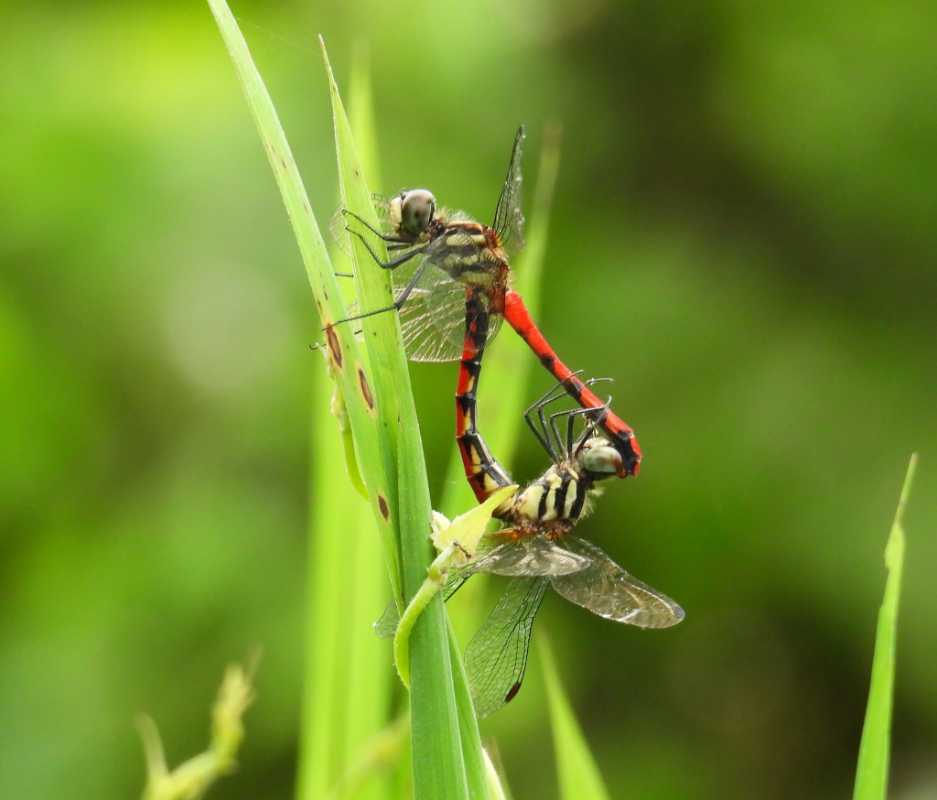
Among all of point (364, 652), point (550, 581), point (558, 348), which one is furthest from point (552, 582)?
point (558, 348)

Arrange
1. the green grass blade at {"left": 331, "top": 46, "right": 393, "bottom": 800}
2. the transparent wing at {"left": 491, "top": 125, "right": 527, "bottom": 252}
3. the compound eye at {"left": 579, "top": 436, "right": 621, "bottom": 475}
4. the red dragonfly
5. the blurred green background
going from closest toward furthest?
the green grass blade at {"left": 331, "top": 46, "right": 393, "bottom": 800}, the compound eye at {"left": 579, "top": 436, "right": 621, "bottom": 475}, the red dragonfly, the transparent wing at {"left": 491, "top": 125, "right": 527, "bottom": 252}, the blurred green background

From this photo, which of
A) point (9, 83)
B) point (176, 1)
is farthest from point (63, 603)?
point (176, 1)

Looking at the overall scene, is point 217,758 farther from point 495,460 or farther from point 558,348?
→ point 558,348

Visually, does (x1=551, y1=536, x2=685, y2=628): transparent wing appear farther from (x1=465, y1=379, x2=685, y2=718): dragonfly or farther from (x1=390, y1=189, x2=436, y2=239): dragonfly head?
(x1=390, y1=189, x2=436, y2=239): dragonfly head

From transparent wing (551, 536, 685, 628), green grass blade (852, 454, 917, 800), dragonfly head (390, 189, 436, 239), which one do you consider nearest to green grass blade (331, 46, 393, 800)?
transparent wing (551, 536, 685, 628)

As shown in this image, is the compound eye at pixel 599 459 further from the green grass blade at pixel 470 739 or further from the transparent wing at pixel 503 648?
the green grass blade at pixel 470 739

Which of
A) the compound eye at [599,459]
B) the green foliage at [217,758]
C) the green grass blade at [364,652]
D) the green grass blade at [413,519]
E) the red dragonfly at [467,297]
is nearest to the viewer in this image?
the green grass blade at [413,519]

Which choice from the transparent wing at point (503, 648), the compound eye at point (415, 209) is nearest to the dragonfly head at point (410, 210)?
the compound eye at point (415, 209)
